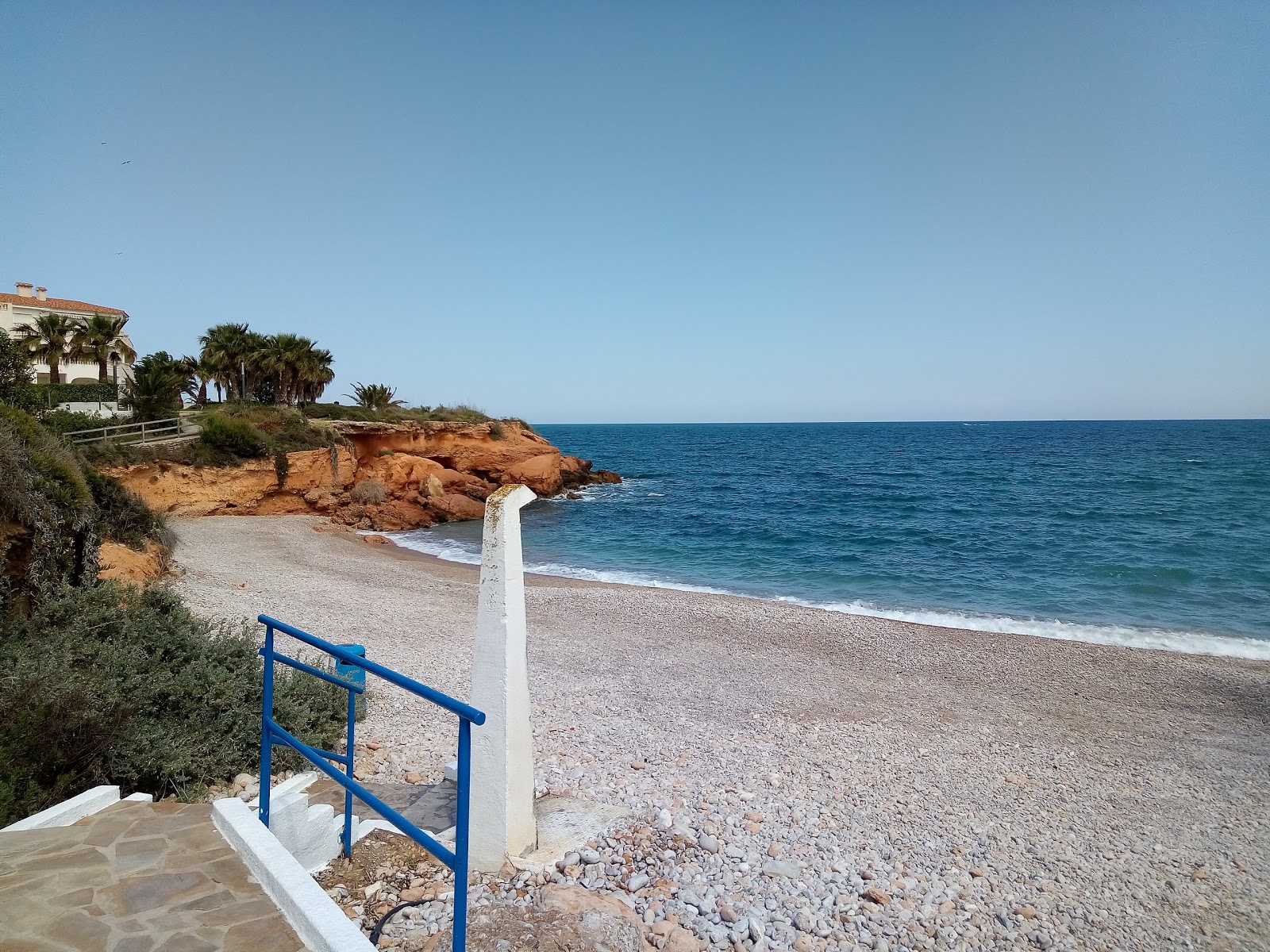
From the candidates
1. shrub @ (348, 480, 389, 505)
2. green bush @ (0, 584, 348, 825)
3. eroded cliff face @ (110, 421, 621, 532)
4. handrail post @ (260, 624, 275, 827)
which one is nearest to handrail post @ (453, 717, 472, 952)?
handrail post @ (260, 624, 275, 827)

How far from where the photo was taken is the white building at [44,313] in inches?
1428

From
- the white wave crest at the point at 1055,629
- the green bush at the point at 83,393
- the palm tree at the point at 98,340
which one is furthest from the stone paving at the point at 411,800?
the palm tree at the point at 98,340

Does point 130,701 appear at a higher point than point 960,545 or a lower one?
higher

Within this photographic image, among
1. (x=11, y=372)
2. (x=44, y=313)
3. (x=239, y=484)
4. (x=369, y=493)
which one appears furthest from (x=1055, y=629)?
(x=44, y=313)

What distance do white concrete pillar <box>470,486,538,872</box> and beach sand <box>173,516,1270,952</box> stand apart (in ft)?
4.14

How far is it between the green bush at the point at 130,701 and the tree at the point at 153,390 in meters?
26.1

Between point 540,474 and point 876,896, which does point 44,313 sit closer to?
point 540,474

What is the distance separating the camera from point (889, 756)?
8180 millimetres

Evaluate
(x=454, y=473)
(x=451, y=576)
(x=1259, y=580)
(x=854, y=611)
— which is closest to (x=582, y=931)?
(x=854, y=611)

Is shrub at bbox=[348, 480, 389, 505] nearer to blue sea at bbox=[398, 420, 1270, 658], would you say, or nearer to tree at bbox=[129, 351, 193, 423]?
blue sea at bbox=[398, 420, 1270, 658]

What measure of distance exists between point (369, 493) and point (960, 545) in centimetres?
2415

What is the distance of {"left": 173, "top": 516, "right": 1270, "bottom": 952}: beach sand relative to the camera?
17.2ft

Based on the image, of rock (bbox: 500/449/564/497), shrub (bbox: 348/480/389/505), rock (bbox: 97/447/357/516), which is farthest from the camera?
rock (bbox: 500/449/564/497)

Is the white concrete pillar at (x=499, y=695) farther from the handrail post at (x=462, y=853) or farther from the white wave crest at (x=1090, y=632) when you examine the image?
the white wave crest at (x=1090, y=632)
